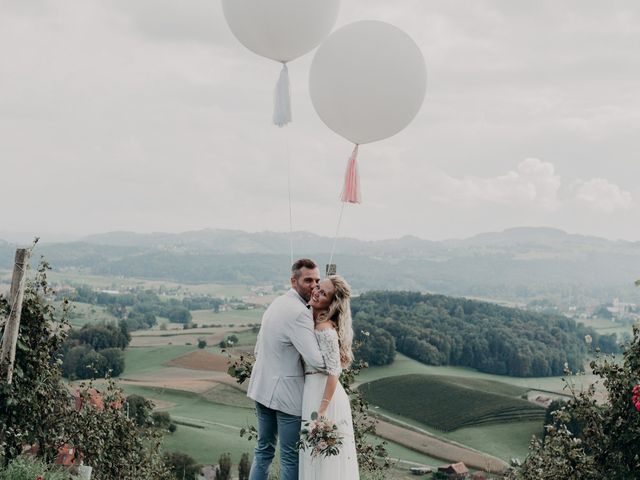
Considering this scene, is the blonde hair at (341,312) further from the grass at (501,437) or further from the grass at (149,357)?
the grass at (149,357)

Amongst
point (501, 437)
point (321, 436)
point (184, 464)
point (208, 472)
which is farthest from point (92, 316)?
point (321, 436)

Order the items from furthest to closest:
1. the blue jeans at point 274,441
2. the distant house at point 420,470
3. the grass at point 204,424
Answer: the grass at point 204,424, the distant house at point 420,470, the blue jeans at point 274,441

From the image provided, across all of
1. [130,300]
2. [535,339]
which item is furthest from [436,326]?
[130,300]

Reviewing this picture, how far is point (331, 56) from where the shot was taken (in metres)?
4.93

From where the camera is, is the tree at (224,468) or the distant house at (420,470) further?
the distant house at (420,470)

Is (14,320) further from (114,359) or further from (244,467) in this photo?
(114,359)

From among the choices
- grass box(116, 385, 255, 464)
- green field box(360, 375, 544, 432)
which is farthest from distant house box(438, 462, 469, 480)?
grass box(116, 385, 255, 464)

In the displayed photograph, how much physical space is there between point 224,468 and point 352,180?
77.0ft

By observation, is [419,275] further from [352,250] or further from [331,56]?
[331,56]

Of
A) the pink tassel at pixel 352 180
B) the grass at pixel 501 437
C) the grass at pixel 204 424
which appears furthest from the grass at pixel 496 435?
the pink tassel at pixel 352 180

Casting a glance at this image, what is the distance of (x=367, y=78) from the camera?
4.93m

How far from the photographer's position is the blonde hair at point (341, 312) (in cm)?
324

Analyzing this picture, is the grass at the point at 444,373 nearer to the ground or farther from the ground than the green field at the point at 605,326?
nearer to the ground

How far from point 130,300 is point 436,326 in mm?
40165
